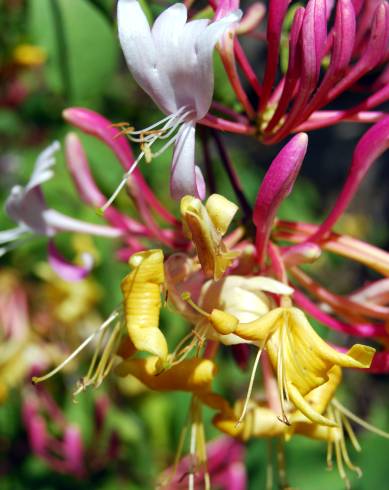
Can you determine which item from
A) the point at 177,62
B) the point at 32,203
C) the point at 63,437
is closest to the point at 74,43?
the point at 32,203

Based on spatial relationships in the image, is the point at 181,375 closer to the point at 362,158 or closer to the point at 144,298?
the point at 144,298

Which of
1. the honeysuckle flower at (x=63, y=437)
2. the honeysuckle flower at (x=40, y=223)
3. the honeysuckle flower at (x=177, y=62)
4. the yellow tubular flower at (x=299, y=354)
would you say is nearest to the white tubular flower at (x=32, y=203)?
the honeysuckle flower at (x=40, y=223)

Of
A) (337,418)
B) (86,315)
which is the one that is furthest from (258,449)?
(337,418)

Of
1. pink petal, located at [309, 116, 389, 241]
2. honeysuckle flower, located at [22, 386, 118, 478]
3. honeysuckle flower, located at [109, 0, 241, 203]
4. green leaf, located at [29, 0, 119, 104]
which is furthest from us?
honeysuckle flower, located at [22, 386, 118, 478]

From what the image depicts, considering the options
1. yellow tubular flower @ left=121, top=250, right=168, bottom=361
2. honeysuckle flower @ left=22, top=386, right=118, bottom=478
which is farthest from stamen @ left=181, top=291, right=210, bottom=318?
honeysuckle flower @ left=22, top=386, right=118, bottom=478

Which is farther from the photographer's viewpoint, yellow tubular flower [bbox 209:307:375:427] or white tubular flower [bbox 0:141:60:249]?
white tubular flower [bbox 0:141:60:249]

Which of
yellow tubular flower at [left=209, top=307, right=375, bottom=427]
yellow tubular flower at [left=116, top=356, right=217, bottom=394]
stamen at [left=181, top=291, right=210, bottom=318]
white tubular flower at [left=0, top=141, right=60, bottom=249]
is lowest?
yellow tubular flower at [left=116, top=356, right=217, bottom=394]

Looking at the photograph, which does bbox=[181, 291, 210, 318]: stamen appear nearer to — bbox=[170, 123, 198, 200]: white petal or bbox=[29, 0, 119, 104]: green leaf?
bbox=[170, 123, 198, 200]: white petal

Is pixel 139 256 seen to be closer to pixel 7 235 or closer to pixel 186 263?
pixel 186 263
